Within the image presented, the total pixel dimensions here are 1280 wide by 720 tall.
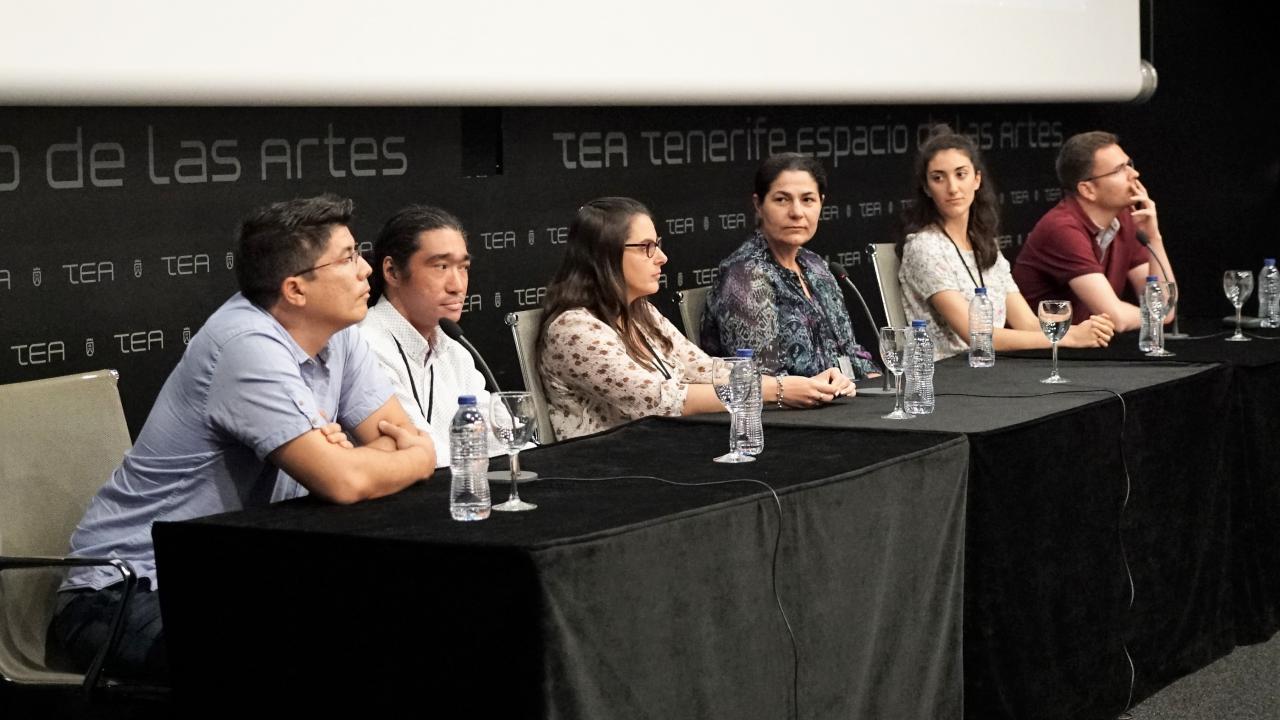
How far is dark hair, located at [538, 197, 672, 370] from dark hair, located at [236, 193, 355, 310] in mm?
816

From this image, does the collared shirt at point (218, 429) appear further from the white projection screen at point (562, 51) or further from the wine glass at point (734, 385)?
the white projection screen at point (562, 51)

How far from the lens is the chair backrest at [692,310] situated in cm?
376

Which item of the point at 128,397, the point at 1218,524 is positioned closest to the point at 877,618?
the point at 1218,524

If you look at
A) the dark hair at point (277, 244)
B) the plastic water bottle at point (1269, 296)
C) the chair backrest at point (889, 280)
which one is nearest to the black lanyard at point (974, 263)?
the chair backrest at point (889, 280)

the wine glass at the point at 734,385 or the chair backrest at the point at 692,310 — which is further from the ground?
the chair backrest at the point at 692,310

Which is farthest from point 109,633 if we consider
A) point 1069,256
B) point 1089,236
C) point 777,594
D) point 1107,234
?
point 1107,234

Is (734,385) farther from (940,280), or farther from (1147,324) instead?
(940,280)

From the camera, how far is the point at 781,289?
365 centimetres

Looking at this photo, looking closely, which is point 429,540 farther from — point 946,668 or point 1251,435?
point 1251,435

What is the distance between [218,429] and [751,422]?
82 cm

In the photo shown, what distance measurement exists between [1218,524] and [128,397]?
2258 mm

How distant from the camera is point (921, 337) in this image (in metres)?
2.90

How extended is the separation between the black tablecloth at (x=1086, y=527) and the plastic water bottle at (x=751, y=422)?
163 millimetres

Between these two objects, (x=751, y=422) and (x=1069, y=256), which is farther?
(x=1069, y=256)
